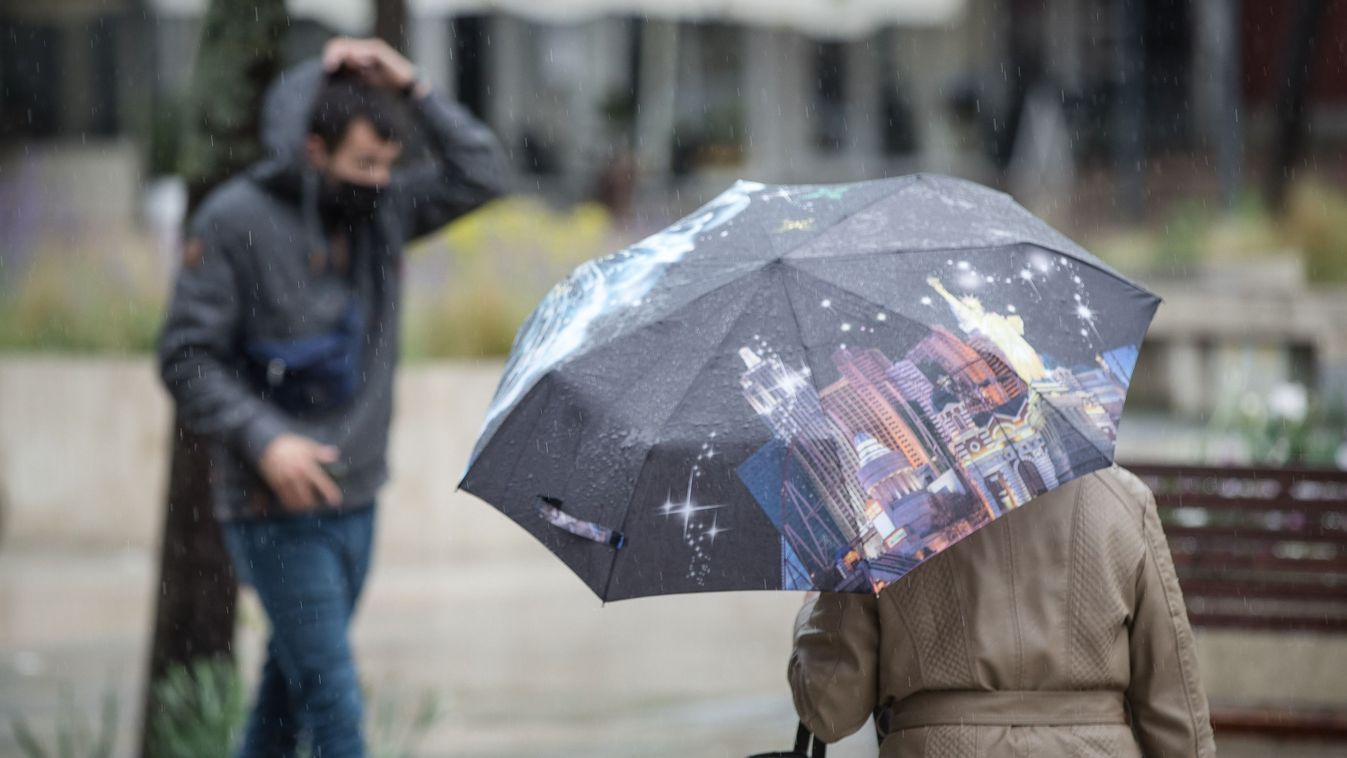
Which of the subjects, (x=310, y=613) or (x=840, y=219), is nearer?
(x=840, y=219)

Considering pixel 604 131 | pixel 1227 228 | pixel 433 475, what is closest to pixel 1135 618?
pixel 433 475

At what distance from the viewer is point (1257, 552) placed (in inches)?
222

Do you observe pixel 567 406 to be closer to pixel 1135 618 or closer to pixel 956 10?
pixel 1135 618

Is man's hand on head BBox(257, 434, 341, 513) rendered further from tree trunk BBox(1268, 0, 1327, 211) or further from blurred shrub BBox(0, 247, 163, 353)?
tree trunk BBox(1268, 0, 1327, 211)

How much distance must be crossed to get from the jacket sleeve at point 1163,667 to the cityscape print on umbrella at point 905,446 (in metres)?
0.30

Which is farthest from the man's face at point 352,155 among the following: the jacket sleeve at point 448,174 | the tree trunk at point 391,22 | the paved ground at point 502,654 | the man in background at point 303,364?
the paved ground at point 502,654

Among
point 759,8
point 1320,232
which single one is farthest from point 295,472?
point 759,8

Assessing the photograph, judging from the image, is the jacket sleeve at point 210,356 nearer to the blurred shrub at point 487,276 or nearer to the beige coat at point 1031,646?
the beige coat at point 1031,646

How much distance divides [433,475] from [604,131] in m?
12.9

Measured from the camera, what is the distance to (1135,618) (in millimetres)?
2934

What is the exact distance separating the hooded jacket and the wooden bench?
7.90 feet

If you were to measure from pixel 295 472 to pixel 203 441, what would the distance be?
3.92ft

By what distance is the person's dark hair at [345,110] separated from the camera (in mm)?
4402

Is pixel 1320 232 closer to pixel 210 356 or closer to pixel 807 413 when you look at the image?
pixel 210 356
